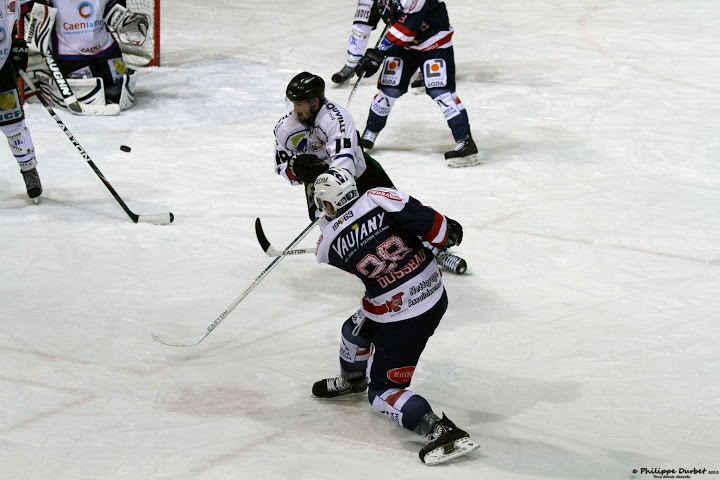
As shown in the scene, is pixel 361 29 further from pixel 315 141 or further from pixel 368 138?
pixel 315 141

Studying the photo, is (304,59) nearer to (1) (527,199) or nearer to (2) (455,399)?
(1) (527,199)

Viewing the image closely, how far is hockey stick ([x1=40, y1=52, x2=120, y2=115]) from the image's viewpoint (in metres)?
6.25

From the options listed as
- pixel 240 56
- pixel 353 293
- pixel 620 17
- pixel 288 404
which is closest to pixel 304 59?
pixel 240 56

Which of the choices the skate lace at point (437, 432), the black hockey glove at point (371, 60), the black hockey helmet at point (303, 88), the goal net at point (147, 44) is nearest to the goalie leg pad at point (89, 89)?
the goal net at point (147, 44)

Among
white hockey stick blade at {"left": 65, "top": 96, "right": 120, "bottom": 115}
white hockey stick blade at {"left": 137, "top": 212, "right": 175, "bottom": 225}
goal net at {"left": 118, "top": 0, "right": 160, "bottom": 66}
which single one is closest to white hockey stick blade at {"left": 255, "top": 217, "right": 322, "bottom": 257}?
white hockey stick blade at {"left": 137, "top": 212, "right": 175, "bottom": 225}

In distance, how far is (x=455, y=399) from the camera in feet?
10.7

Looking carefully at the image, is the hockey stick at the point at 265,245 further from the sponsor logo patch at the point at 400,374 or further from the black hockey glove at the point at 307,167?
the sponsor logo patch at the point at 400,374

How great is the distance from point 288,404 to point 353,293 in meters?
1.04

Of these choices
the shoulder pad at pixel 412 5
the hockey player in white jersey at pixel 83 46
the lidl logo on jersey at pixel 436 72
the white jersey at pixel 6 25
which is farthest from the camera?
the hockey player in white jersey at pixel 83 46

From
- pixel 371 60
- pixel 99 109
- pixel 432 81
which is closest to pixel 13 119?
pixel 99 109

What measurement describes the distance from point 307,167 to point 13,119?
218 cm

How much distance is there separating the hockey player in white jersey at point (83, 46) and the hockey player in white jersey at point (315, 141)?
3053 millimetres

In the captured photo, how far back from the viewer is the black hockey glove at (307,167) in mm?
3611

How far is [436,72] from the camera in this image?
18.6ft
